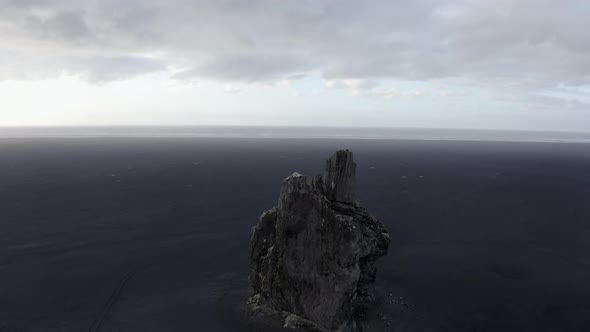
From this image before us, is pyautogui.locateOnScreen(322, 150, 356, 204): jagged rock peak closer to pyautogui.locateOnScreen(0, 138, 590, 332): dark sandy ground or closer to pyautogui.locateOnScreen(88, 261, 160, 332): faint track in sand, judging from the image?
pyautogui.locateOnScreen(0, 138, 590, 332): dark sandy ground

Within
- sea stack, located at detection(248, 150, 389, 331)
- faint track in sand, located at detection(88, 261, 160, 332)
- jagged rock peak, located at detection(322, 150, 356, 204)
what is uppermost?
jagged rock peak, located at detection(322, 150, 356, 204)

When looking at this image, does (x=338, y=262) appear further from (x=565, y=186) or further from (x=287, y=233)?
(x=565, y=186)

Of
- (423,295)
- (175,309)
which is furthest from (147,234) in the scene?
(423,295)

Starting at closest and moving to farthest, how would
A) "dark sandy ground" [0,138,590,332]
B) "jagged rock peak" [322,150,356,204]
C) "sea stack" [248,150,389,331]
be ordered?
"sea stack" [248,150,389,331] < "jagged rock peak" [322,150,356,204] < "dark sandy ground" [0,138,590,332]

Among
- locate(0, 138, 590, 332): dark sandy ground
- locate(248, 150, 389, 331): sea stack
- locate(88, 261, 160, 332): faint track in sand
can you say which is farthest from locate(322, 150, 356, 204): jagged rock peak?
locate(88, 261, 160, 332): faint track in sand

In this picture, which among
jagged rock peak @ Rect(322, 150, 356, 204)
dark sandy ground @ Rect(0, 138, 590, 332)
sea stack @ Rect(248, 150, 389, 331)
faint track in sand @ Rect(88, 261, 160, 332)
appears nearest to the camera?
sea stack @ Rect(248, 150, 389, 331)

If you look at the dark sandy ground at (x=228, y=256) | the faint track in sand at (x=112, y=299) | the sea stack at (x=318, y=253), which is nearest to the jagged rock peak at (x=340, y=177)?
the sea stack at (x=318, y=253)
